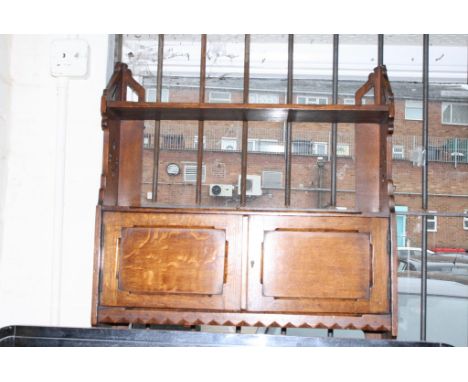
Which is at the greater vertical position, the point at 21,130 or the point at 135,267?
the point at 21,130

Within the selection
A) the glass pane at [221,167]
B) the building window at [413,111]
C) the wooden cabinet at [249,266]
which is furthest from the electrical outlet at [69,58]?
the building window at [413,111]

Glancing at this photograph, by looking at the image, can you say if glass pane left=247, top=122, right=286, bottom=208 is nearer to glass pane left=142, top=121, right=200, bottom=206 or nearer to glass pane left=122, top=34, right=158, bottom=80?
glass pane left=142, top=121, right=200, bottom=206

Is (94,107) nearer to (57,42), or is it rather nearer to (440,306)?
(57,42)

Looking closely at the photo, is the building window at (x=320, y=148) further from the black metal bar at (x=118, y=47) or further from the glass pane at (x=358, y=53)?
the black metal bar at (x=118, y=47)

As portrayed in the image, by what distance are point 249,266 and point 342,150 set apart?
894mm

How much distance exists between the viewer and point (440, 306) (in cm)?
247

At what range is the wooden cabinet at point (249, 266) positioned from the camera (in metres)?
1.48

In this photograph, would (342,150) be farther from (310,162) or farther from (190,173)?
(190,173)

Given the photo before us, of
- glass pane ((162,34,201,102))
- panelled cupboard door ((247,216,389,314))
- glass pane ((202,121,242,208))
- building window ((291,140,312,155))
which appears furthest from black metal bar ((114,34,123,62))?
panelled cupboard door ((247,216,389,314))
